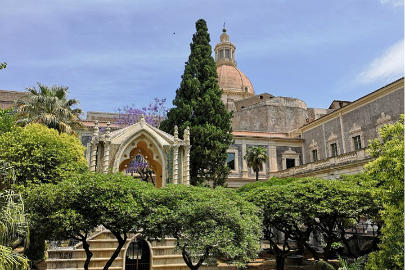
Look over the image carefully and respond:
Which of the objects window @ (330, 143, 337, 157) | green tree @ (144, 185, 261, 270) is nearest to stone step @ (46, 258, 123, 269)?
green tree @ (144, 185, 261, 270)

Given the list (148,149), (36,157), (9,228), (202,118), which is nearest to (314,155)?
(202,118)

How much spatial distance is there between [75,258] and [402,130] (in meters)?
13.1

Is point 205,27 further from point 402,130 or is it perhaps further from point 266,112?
point 402,130

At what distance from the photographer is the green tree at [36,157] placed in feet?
40.5

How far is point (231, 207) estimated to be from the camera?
1023 cm

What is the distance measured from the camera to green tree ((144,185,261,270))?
31.2 feet

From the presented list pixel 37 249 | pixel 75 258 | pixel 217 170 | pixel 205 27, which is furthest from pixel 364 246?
pixel 205 27

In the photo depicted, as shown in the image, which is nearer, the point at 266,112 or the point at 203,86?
the point at 203,86

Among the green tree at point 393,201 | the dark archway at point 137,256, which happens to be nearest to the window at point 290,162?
the dark archway at point 137,256

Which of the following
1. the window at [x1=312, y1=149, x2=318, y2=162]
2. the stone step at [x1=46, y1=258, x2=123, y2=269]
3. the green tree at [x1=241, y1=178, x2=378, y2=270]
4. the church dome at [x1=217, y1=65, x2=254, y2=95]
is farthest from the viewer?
the church dome at [x1=217, y1=65, x2=254, y2=95]

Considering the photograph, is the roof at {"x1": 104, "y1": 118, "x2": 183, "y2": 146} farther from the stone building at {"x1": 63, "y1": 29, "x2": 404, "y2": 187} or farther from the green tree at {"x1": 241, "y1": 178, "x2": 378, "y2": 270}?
the stone building at {"x1": 63, "y1": 29, "x2": 404, "y2": 187}

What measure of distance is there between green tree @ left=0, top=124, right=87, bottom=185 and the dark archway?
4.95 m

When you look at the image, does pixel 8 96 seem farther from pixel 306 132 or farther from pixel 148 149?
pixel 306 132

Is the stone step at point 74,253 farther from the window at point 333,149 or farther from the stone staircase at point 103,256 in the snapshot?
the window at point 333,149
